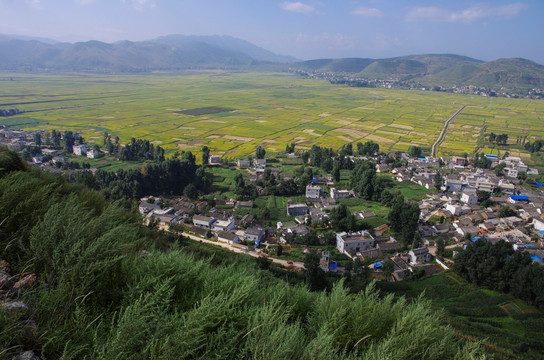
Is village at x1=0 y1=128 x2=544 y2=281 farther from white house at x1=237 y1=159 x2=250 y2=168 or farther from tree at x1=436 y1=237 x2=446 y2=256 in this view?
white house at x1=237 y1=159 x2=250 y2=168

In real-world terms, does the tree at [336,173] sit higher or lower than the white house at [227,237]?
higher

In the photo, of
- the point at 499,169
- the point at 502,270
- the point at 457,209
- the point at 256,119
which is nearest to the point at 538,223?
the point at 457,209

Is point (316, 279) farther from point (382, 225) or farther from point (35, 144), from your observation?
point (35, 144)

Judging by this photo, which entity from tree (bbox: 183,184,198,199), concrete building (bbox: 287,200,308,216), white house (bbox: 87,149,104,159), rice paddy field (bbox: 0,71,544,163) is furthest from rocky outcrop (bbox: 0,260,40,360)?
white house (bbox: 87,149,104,159)

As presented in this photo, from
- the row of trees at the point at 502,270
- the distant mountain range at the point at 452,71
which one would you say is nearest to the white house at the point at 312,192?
the row of trees at the point at 502,270

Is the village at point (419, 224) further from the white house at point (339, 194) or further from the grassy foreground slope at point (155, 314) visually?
the grassy foreground slope at point (155, 314)

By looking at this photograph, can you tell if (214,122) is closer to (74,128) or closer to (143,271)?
(74,128)

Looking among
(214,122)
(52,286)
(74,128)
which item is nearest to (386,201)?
(52,286)
